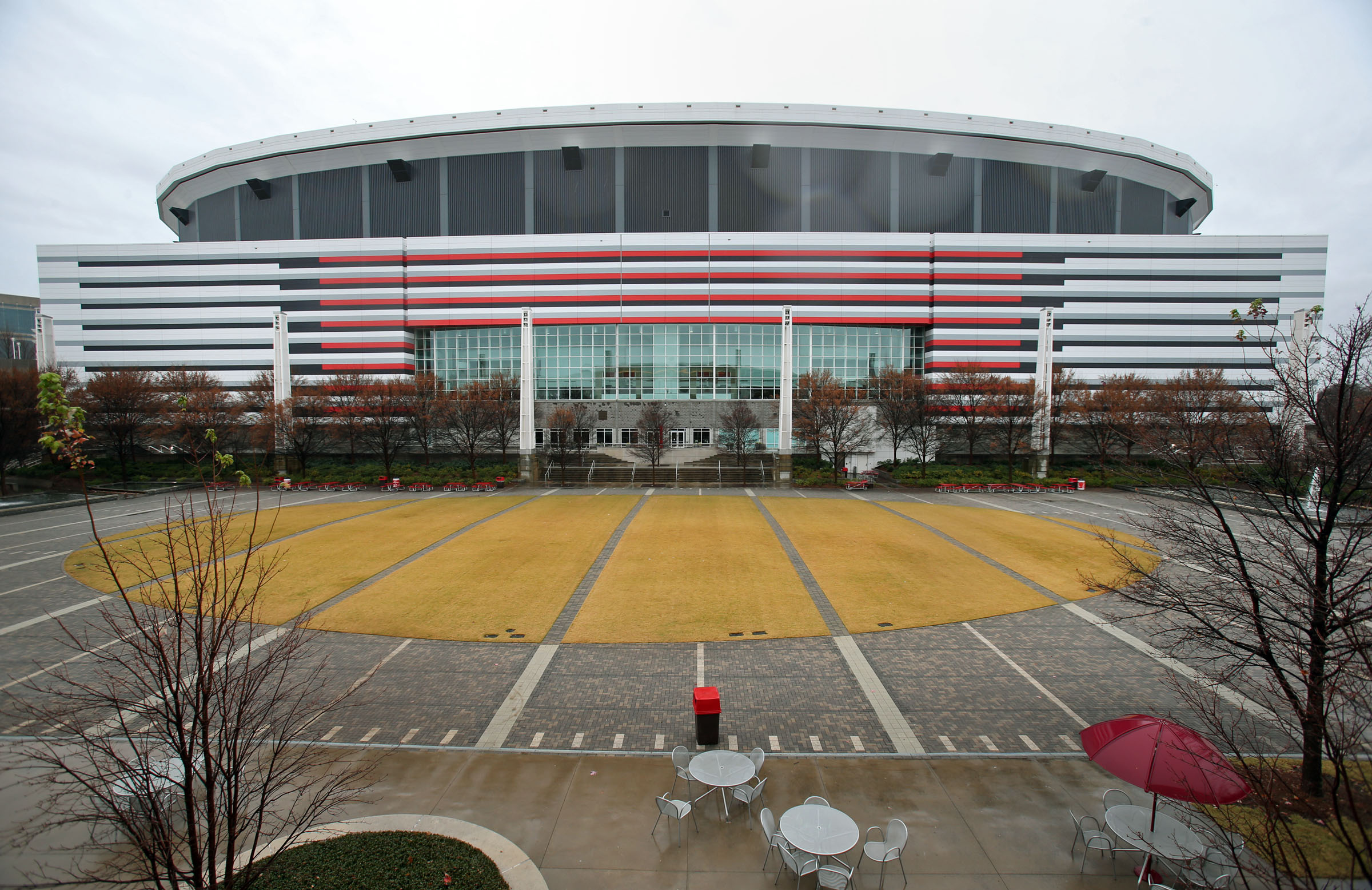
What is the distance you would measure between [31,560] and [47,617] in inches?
376

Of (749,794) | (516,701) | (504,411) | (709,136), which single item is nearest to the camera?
(749,794)

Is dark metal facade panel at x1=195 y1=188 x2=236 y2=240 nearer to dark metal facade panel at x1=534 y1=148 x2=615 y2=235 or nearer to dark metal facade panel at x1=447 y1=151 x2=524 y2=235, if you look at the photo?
dark metal facade panel at x1=447 y1=151 x2=524 y2=235

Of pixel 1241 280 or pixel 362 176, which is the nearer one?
pixel 1241 280

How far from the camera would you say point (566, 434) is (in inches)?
1977

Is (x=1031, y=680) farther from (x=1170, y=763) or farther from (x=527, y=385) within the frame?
(x=527, y=385)

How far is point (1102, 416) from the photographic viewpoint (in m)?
48.4

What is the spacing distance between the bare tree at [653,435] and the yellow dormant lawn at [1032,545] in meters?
22.6

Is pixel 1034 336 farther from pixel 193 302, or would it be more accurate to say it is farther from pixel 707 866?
pixel 193 302

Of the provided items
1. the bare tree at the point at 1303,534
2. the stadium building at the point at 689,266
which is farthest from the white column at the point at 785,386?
the bare tree at the point at 1303,534

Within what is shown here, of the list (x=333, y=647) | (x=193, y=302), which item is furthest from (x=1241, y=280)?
(x=193, y=302)

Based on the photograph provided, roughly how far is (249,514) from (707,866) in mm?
33571

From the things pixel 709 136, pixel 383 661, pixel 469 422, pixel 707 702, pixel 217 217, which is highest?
pixel 709 136

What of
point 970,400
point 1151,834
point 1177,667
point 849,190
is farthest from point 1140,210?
point 1151,834

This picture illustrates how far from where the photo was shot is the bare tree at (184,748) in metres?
4.82
